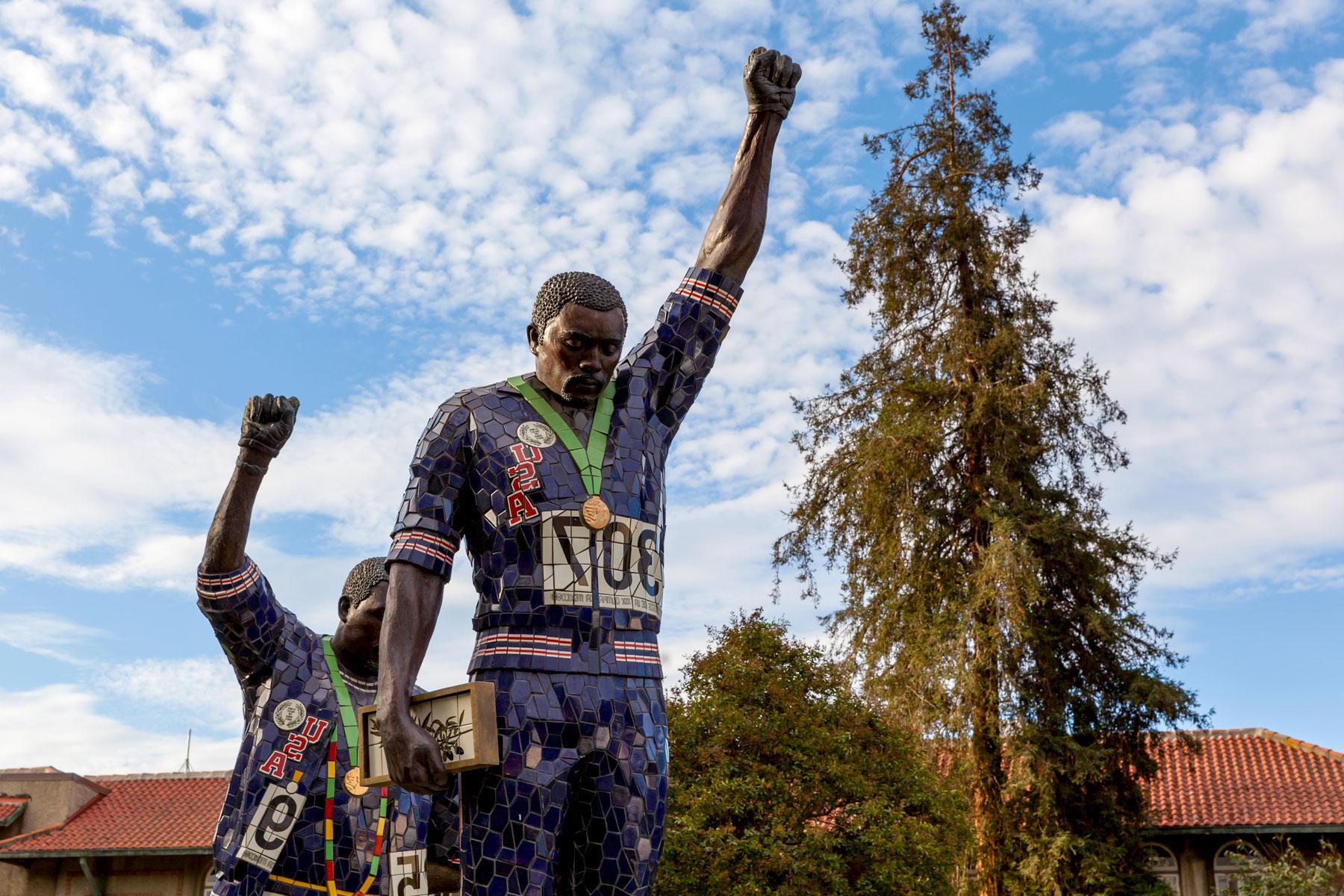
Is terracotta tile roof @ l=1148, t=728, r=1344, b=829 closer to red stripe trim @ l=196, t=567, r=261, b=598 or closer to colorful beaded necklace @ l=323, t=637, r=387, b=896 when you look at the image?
colorful beaded necklace @ l=323, t=637, r=387, b=896

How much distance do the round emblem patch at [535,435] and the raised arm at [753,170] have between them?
0.69 m

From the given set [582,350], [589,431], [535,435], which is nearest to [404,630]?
[535,435]

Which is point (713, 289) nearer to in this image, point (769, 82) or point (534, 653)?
point (769, 82)

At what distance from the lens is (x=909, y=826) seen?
13984mm

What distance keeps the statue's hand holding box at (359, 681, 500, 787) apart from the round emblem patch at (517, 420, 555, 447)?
641 mm

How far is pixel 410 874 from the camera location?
16.5ft

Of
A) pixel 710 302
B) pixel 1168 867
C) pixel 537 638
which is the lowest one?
pixel 1168 867

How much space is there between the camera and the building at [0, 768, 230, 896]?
23.6 m

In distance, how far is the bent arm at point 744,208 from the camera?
3961 millimetres

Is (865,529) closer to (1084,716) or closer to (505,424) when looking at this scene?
(1084,716)

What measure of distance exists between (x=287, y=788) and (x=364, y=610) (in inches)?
27.6

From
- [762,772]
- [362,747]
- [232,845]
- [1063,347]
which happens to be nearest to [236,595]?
[232,845]

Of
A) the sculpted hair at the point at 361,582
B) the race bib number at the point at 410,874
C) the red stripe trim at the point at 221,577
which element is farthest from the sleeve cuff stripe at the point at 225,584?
the race bib number at the point at 410,874

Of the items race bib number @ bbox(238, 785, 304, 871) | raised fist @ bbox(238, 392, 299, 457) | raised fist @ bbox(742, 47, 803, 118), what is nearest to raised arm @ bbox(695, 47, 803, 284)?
raised fist @ bbox(742, 47, 803, 118)
